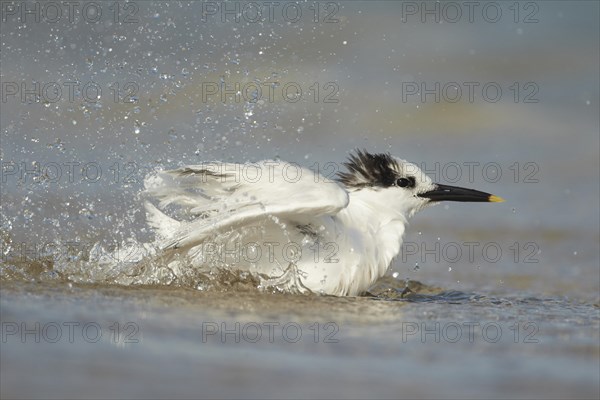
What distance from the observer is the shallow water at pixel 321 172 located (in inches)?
143

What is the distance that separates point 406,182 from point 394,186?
90 mm

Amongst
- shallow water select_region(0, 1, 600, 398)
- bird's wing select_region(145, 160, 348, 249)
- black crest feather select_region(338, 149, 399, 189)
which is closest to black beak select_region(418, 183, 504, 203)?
black crest feather select_region(338, 149, 399, 189)

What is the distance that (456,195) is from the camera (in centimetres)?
589

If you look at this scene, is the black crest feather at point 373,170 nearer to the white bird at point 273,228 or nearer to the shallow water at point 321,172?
the white bird at point 273,228

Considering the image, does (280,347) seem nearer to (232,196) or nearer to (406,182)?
(232,196)

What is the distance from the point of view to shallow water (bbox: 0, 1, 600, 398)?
3.64 m

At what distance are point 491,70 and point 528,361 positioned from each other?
861cm

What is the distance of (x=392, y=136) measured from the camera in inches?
408


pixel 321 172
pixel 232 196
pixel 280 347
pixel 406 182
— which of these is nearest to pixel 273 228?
pixel 232 196

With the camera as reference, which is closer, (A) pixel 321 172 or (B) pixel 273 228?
(B) pixel 273 228

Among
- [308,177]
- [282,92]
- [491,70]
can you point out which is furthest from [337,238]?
[491,70]

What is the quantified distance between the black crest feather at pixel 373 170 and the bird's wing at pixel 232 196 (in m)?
0.67

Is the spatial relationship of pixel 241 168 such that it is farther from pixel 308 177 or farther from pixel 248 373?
pixel 248 373

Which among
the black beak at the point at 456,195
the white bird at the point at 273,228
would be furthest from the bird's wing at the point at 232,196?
the black beak at the point at 456,195
